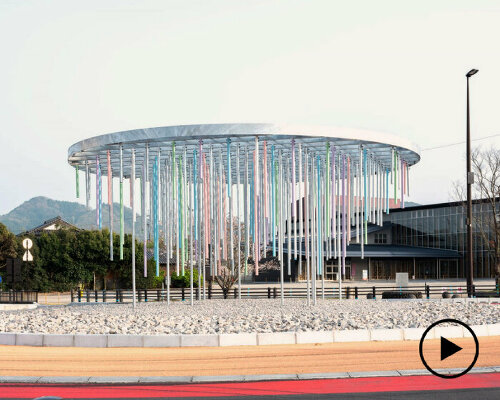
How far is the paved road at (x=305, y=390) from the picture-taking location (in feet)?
35.5

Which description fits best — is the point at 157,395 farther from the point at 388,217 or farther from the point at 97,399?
the point at 388,217

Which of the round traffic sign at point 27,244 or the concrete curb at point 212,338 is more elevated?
the round traffic sign at point 27,244

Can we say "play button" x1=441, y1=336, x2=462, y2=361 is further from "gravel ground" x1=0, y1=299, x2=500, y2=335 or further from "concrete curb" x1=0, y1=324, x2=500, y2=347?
"gravel ground" x1=0, y1=299, x2=500, y2=335

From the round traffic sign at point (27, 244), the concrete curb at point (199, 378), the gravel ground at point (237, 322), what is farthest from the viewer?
the round traffic sign at point (27, 244)

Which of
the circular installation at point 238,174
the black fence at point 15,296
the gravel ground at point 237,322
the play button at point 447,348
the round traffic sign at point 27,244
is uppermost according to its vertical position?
the circular installation at point 238,174

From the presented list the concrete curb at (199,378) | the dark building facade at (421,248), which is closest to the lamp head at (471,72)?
the concrete curb at (199,378)

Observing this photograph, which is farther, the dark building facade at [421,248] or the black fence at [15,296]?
the dark building facade at [421,248]

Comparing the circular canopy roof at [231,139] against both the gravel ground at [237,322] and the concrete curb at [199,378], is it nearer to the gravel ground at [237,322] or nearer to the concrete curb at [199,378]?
the gravel ground at [237,322]

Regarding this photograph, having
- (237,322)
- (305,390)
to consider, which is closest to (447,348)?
(305,390)

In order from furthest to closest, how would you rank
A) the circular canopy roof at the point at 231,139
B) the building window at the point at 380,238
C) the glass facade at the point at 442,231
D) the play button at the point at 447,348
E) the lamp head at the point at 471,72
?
the building window at the point at 380,238
the glass facade at the point at 442,231
the lamp head at the point at 471,72
the circular canopy roof at the point at 231,139
the play button at the point at 447,348

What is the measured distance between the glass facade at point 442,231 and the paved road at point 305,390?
6946cm

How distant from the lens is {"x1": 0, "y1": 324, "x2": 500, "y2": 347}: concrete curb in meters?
16.6

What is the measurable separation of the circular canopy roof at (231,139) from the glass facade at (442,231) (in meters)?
52.3

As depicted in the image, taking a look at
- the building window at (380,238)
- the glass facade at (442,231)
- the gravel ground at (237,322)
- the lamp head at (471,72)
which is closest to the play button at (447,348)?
the gravel ground at (237,322)
